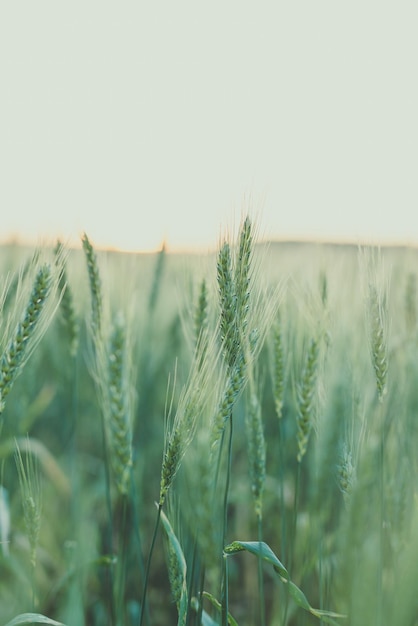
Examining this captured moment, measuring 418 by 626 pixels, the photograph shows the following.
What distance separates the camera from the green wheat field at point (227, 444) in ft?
3.66

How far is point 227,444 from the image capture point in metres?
1.52

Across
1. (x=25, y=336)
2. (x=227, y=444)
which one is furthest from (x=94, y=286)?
(x=227, y=444)

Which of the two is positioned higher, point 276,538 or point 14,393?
point 14,393

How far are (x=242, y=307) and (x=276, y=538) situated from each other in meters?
1.52

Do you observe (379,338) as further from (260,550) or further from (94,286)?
(94,286)

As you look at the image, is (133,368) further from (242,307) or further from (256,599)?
(256,599)

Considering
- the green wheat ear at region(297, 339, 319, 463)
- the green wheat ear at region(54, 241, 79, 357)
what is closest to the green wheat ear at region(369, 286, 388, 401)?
the green wheat ear at region(297, 339, 319, 463)

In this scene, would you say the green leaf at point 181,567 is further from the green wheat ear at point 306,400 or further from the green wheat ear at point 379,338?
the green wheat ear at point 379,338


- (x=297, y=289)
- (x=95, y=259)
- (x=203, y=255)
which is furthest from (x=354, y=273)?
(x=95, y=259)

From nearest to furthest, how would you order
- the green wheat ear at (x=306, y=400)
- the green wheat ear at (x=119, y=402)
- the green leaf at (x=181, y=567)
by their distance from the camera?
the green leaf at (x=181, y=567) < the green wheat ear at (x=119, y=402) < the green wheat ear at (x=306, y=400)

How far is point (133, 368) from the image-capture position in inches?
60.2

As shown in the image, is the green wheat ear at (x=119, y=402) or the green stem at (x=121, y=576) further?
the green stem at (x=121, y=576)

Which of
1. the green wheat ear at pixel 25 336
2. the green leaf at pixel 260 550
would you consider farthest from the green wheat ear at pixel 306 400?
Answer: the green wheat ear at pixel 25 336

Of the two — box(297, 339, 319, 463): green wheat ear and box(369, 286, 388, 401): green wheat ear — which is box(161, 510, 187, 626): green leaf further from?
box(369, 286, 388, 401): green wheat ear
